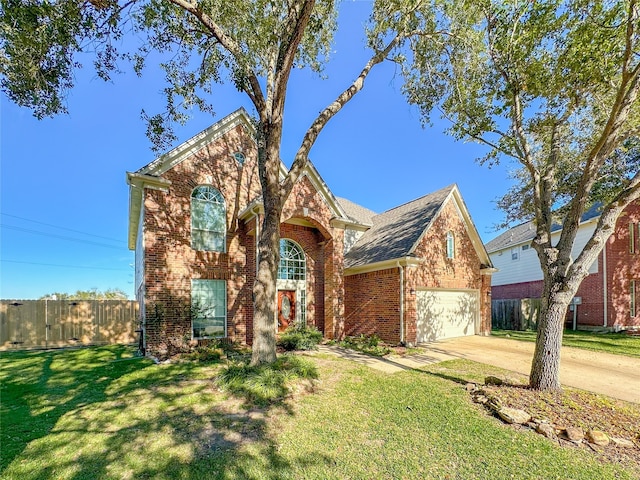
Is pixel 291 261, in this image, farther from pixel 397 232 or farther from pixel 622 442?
pixel 622 442

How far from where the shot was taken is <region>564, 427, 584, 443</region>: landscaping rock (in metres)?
3.98

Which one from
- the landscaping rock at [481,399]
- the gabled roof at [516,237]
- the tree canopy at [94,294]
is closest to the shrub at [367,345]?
the landscaping rock at [481,399]

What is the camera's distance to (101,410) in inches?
195

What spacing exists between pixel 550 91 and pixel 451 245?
7528 mm

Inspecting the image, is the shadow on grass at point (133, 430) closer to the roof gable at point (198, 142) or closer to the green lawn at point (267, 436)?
the green lawn at point (267, 436)

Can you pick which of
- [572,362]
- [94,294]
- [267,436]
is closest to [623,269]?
[572,362]

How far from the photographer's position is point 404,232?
12445 mm

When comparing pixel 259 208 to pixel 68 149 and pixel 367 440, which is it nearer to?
pixel 367 440

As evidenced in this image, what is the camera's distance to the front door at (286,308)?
449 inches

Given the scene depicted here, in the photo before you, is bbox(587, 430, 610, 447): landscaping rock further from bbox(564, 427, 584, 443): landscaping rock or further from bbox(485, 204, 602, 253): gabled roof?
bbox(485, 204, 602, 253): gabled roof

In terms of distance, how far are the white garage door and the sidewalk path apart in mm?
707

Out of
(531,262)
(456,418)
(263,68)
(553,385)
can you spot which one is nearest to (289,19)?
(263,68)

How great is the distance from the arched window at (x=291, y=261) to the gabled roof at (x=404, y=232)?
2.07 metres

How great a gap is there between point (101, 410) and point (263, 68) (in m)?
8.37
